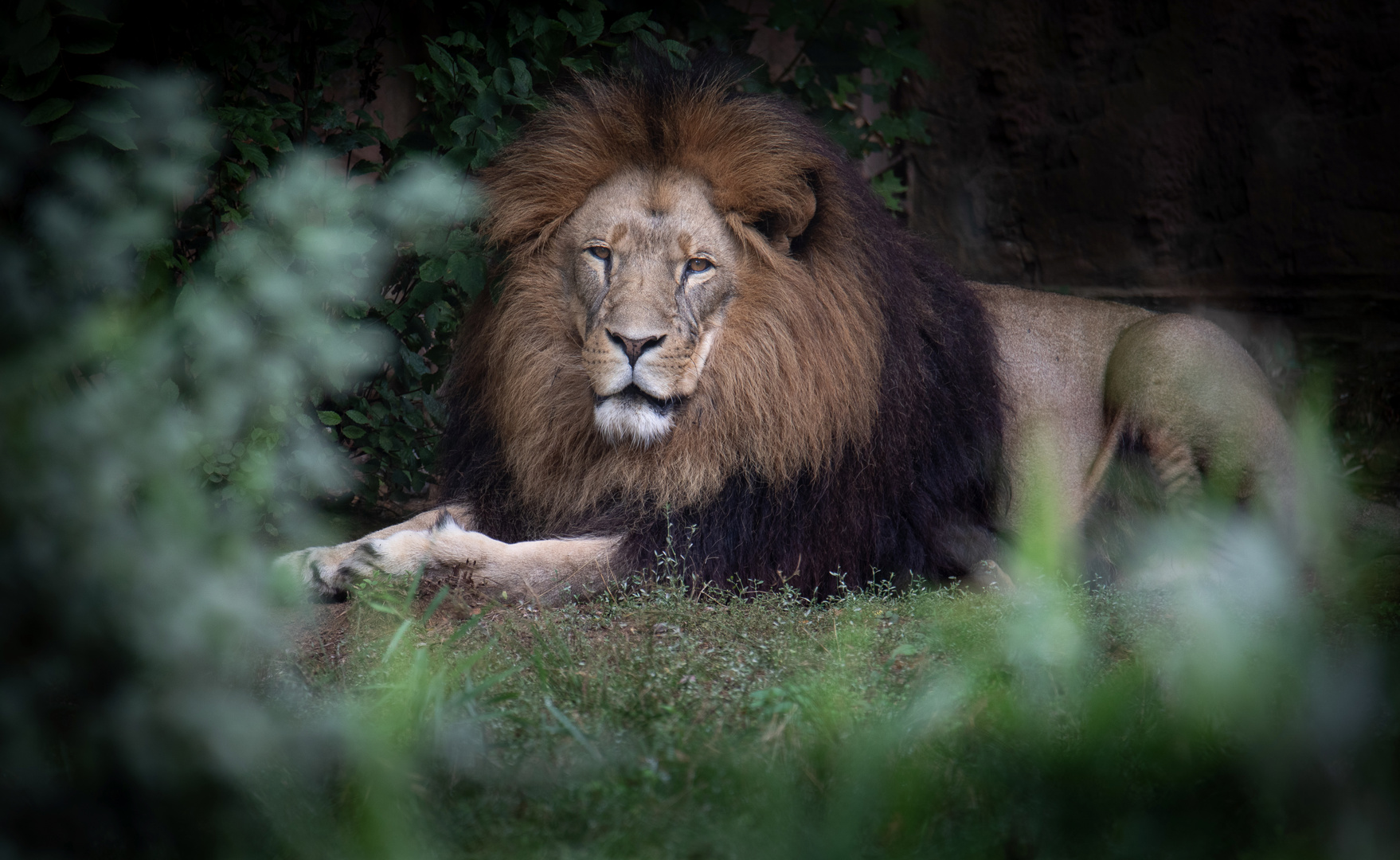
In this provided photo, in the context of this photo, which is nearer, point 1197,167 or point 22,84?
point 22,84

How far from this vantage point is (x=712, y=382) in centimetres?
335

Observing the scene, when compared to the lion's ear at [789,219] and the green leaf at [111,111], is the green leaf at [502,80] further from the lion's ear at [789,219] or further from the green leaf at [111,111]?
the green leaf at [111,111]

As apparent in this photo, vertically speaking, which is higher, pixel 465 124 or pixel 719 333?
pixel 465 124

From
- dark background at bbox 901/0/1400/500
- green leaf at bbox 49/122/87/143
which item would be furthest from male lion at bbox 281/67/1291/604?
dark background at bbox 901/0/1400/500

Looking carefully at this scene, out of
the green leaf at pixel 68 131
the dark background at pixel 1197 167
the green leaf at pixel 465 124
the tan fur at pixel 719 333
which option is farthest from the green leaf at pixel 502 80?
the dark background at pixel 1197 167

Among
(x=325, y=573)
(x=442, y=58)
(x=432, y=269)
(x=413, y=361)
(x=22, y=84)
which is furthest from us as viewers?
(x=413, y=361)

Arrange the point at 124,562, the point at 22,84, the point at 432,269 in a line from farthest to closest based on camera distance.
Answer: the point at 432,269
the point at 22,84
the point at 124,562

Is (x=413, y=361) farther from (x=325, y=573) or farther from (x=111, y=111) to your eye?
(x=111, y=111)

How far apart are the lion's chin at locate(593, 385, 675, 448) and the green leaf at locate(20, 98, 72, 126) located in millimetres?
1543

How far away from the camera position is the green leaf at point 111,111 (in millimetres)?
2615

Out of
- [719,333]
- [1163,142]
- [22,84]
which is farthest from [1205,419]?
[22,84]

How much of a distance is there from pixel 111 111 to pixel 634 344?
1.40 meters

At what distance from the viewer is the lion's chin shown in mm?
3246

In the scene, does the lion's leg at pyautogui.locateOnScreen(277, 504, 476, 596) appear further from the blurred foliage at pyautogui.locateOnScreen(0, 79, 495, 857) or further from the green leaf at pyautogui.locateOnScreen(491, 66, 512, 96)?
the blurred foliage at pyautogui.locateOnScreen(0, 79, 495, 857)
